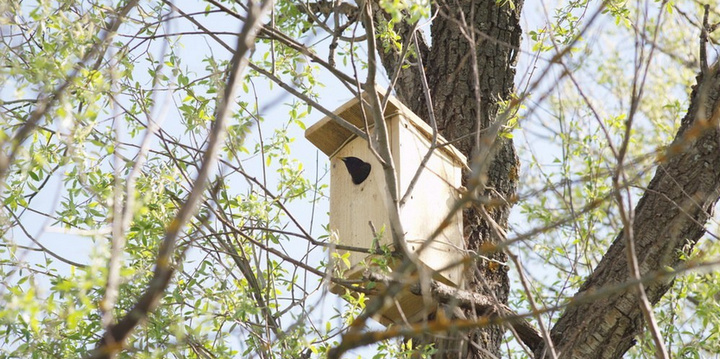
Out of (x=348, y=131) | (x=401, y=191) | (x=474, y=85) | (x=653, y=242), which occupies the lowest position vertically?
(x=653, y=242)

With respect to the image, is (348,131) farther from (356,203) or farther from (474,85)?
(474,85)

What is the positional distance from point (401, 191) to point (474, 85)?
2.94ft

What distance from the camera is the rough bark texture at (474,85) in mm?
4137

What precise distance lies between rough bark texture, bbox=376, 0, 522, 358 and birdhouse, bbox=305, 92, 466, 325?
0.59 feet

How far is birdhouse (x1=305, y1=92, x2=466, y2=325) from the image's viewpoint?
3758 mm

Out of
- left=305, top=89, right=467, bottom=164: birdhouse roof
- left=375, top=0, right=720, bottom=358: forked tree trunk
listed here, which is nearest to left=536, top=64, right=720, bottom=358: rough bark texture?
left=375, top=0, right=720, bottom=358: forked tree trunk

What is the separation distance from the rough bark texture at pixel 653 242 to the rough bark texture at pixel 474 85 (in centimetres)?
50

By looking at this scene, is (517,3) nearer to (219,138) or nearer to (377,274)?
(377,274)

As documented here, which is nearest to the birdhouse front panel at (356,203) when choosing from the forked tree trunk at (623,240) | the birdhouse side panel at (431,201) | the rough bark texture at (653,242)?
the birdhouse side panel at (431,201)

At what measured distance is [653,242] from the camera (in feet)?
12.0

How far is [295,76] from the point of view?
12.8 ft

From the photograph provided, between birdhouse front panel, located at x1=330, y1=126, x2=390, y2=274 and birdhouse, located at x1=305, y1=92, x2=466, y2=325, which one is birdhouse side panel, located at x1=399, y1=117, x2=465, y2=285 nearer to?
birdhouse, located at x1=305, y1=92, x2=466, y2=325

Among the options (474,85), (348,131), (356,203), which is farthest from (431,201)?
(474,85)

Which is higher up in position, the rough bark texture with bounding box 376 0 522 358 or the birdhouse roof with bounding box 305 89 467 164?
the rough bark texture with bounding box 376 0 522 358
